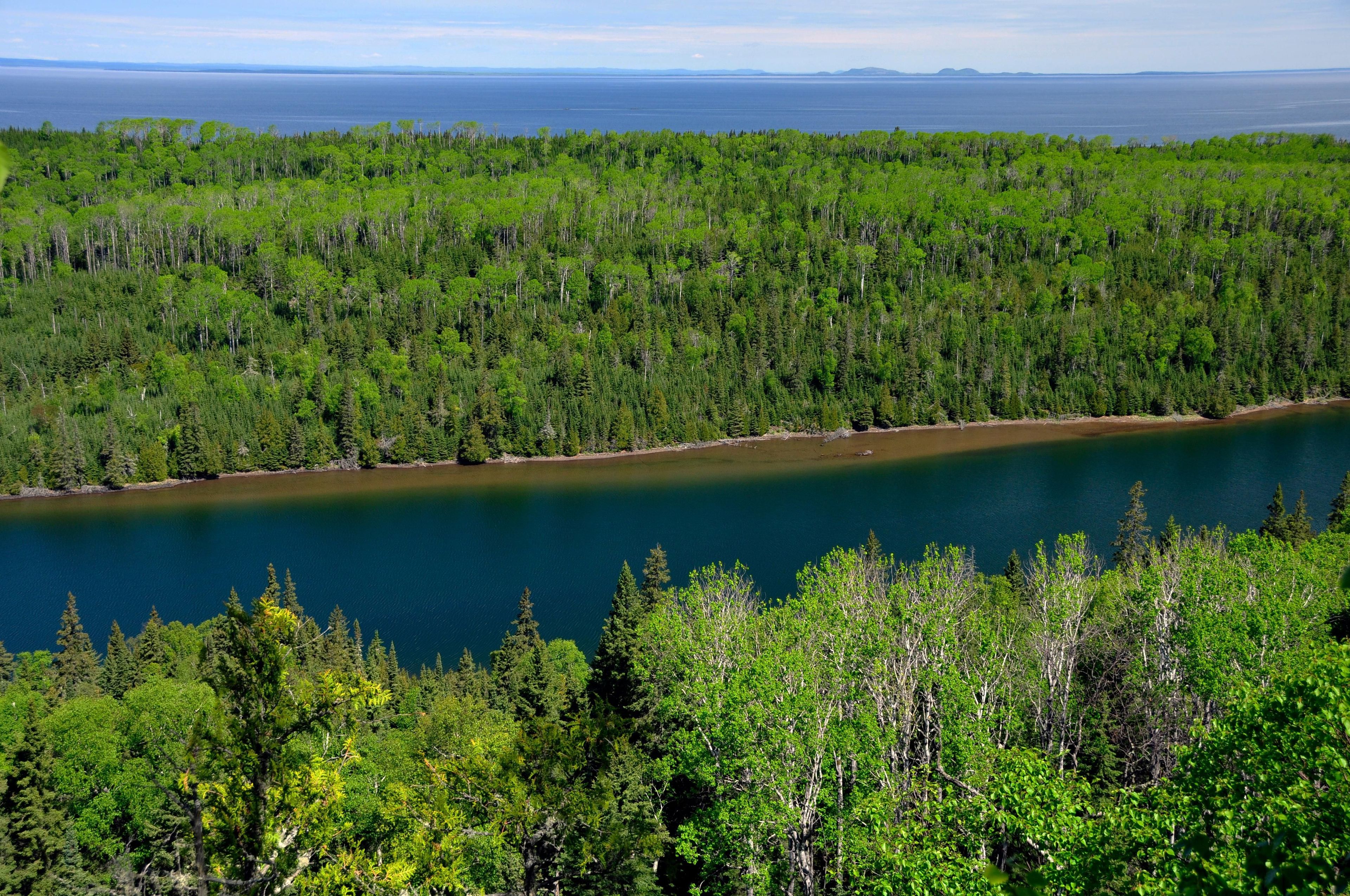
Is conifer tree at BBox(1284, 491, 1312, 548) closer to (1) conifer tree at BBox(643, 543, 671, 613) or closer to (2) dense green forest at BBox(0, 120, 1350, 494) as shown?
(1) conifer tree at BBox(643, 543, 671, 613)

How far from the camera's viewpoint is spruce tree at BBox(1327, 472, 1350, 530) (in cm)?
4344

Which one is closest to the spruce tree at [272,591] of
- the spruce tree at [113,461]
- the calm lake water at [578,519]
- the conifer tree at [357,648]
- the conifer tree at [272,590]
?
the conifer tree at [272,590]

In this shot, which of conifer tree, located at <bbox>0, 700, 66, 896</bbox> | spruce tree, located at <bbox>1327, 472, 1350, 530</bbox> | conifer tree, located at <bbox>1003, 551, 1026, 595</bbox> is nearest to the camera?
conifer tree, located at <bbox>0, 700, 66, 896</bbox>

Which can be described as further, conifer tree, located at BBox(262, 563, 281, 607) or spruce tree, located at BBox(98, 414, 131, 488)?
spruce tree, located at BBox(98, 414, 131, 488)

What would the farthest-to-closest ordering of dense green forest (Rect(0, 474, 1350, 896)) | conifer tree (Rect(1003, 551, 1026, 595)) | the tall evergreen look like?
conifer tree (Rect(1003, 551, 1026, 595)), the tall evergreen, dense green forest (Rect(0, 474, 1350, 896))

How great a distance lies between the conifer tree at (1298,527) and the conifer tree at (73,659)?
51.3 m

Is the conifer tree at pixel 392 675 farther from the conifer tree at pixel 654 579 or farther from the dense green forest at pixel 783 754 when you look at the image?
the conifer tree at pixel 654 579

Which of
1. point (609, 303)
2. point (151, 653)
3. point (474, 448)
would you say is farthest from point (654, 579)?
point (609, 303)

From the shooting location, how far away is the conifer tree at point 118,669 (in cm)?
3841

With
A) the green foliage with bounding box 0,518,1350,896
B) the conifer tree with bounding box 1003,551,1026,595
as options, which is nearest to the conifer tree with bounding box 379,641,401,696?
the green foliage with bounding box 0,518,1350,896

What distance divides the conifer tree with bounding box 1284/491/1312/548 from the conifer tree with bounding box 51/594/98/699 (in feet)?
168

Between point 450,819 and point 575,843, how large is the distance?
327cm

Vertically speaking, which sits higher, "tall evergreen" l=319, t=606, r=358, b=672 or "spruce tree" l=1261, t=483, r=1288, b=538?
"spruce tree" l=1261, t=483, r=1288, b=538

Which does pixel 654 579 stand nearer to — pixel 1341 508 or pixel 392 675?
pixel 392 675
